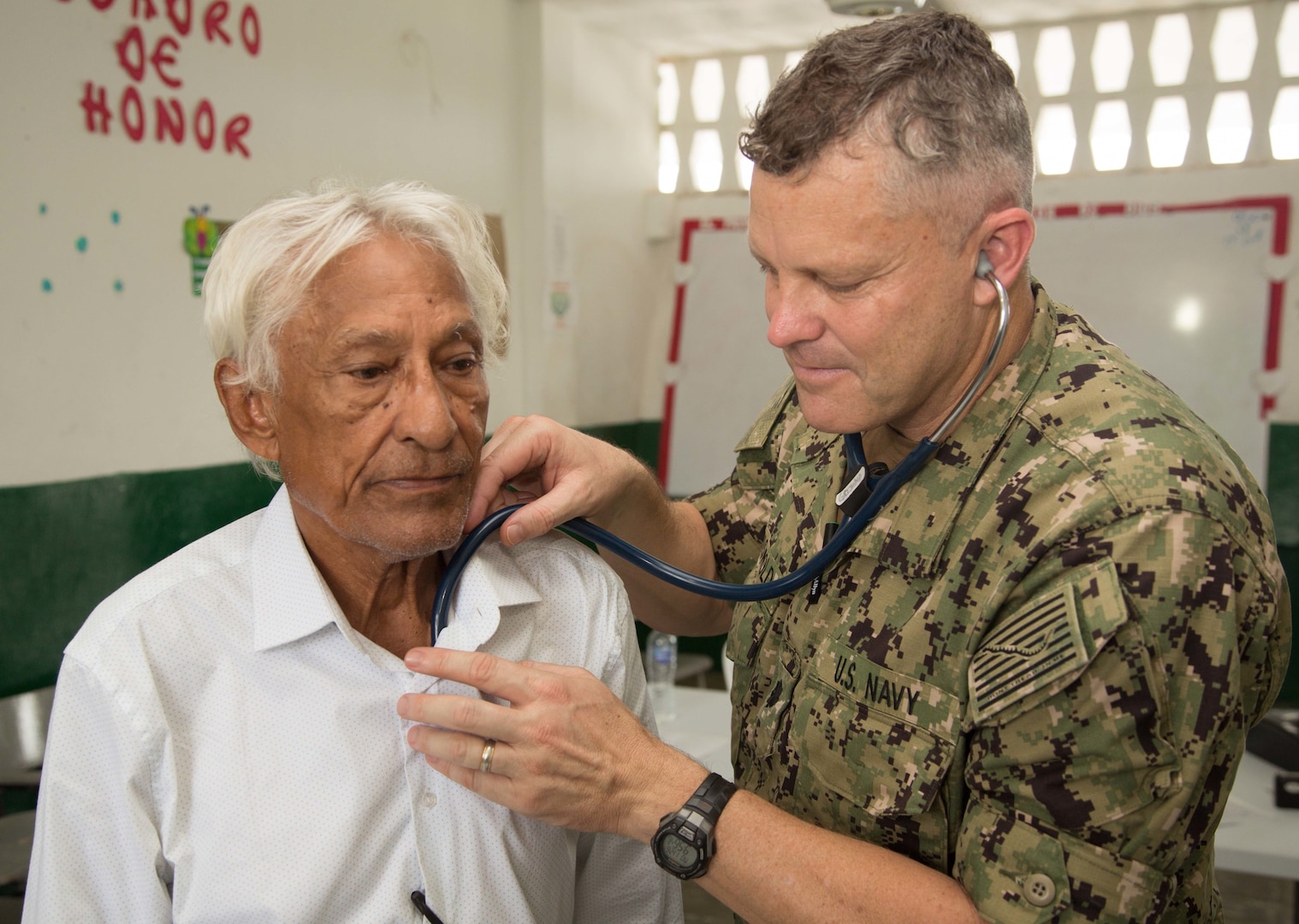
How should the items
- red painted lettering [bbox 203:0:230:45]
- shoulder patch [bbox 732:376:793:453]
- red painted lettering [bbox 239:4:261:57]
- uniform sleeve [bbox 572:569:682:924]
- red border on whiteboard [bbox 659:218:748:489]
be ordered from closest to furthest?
uniform sleeve [bbox 572:569:682:924] → shoulder patch [bbox 732:376:793:453] → red painted lettering [bbox 203:0:230:45] → red painted lettering [bbox 239:4:261:57] → red border on whiteboard [bbox 659:218:748:489]

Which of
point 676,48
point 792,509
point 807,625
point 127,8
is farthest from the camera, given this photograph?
point 676,48

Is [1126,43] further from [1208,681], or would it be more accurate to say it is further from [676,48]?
[1208,681]

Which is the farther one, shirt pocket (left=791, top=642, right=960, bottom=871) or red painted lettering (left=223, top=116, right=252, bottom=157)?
red painted lettering (left=223, top=116, right=252, bottom=157)

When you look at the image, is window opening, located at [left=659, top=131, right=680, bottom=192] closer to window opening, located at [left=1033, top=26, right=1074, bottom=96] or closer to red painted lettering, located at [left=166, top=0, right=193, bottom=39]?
window opening, located at [left=1033, top=26, right=1074, bottom=96]

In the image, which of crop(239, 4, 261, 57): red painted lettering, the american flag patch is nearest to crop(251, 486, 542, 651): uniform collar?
the american flag patch

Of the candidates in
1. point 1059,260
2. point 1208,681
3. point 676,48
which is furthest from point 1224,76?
point 1208,681

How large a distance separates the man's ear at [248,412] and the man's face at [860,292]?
639 millimetres

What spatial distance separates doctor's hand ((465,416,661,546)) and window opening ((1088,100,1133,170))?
3.16m

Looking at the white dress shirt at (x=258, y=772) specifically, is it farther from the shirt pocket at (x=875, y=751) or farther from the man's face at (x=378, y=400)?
the shirt pocket at (x=875, y=751)

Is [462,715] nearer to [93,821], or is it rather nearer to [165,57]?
[93,821]

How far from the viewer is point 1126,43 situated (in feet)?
13.2

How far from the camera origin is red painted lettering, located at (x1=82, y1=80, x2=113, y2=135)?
7.75ft

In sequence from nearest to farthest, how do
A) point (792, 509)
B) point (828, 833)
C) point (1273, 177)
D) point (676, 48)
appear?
point (828, 833) → point (792, 509) → point (1273, 177) → point (676, 48)

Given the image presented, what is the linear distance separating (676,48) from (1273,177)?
7.56 feet
